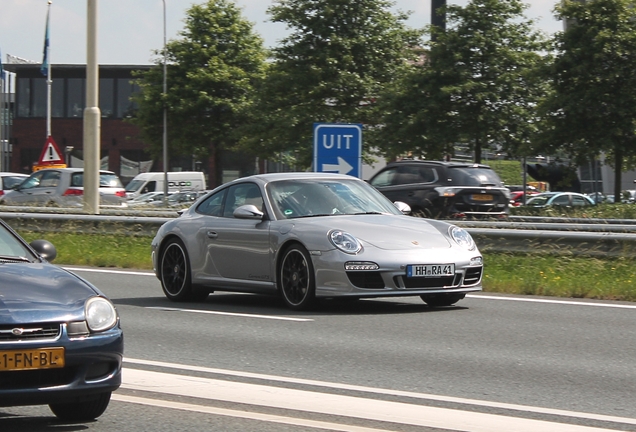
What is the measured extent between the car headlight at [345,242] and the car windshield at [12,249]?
4.46 m

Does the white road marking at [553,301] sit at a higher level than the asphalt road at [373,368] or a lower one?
lower

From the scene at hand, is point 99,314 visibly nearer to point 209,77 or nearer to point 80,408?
point 80,408

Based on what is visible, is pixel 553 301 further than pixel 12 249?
Yes

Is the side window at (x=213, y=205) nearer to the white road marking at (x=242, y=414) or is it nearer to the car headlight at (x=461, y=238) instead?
the car headlight at (x=461, y=238)

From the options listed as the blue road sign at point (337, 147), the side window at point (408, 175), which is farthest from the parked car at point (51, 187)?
Answer: the blue road sign at point (337, 147)

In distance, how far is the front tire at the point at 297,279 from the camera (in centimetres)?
1090

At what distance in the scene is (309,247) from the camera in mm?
10867

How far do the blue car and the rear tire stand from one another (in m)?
6.10

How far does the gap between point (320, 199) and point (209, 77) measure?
44.2 m

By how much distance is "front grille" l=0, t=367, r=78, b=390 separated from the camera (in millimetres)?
5273

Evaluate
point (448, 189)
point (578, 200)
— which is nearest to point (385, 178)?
point (448, 189)

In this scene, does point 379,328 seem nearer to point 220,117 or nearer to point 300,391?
point 300,391

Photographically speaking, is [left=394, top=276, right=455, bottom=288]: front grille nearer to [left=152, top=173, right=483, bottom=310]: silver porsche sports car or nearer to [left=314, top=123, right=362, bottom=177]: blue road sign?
[left=152, top=173, right=483, bottom=310]: silver porsche sports car

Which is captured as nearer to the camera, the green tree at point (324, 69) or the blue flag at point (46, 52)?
the green tree at point (324, 69)
